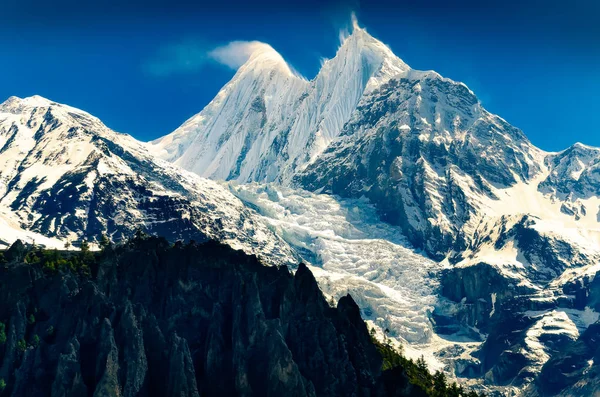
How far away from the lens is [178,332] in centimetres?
17750

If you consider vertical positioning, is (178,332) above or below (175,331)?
above

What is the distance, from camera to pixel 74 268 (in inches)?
7579

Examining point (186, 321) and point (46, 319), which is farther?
point (186, 321)

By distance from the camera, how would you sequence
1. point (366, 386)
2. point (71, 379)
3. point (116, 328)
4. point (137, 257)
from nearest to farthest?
1. point (71, 379)
2. point (116, 328)
3. point (366, 386)
4. point (137, 257)

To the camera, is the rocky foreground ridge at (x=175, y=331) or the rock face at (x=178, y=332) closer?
the rock face at (x=178, y=332)

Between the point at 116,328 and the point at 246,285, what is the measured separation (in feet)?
105

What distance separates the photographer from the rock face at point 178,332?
154500mm

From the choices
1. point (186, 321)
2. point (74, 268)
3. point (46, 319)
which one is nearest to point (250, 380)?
point (186, 321)

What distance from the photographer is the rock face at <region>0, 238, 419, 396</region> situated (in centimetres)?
15450

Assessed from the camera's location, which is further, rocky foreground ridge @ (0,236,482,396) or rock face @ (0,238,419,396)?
rocky foreground ridge @ (0,236,482,396)

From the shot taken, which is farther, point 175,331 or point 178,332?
point 178,332

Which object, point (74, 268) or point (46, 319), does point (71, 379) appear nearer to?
point (46, 319)

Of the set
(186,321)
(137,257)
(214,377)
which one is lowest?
(214,377)

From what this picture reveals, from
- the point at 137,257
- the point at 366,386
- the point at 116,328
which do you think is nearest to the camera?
the point at 116,328
